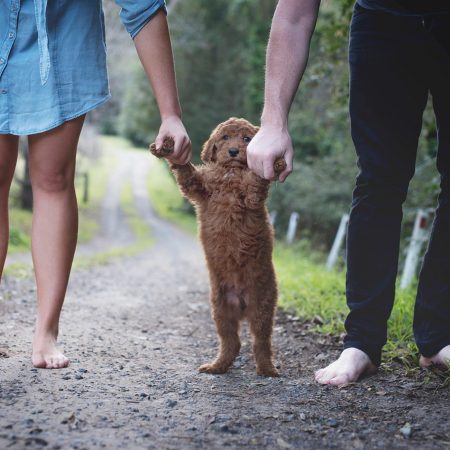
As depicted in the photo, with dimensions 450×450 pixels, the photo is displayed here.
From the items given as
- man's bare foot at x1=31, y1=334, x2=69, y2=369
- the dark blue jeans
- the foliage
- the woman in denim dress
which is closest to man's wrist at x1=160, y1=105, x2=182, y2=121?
the woman in denim dress

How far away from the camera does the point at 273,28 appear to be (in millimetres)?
2713

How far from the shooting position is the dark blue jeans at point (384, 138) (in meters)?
2.93

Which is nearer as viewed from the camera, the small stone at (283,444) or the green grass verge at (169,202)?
the small stone at (283,444)

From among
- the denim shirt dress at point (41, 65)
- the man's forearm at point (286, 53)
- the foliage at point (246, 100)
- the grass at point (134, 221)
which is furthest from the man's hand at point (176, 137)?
the grass at point (134, 221)

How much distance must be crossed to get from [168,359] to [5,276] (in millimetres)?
3946

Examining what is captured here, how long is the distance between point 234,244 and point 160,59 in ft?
3.25

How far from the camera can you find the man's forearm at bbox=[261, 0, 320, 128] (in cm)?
268

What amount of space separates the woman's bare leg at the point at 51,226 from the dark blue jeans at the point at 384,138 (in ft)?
4.60

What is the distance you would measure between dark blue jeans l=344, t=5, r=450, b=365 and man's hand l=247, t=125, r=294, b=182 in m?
0.59

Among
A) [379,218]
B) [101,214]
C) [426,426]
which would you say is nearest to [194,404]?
[426,426]

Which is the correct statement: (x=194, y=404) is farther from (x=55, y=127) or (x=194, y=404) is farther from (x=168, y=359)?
(x=55, y=127)

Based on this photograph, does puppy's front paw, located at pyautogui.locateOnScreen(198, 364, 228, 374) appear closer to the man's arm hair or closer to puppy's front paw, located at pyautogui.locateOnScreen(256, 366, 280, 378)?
puppy's front paw, located at pyautogui.locateOnScreen(256, 366, 280, 378)

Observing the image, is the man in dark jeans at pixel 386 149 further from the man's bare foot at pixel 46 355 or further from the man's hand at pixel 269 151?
the man's bare foot at pixel 46 355

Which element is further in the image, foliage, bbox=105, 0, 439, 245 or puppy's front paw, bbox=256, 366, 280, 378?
foliage, bbox=105, 0, 439, 245
